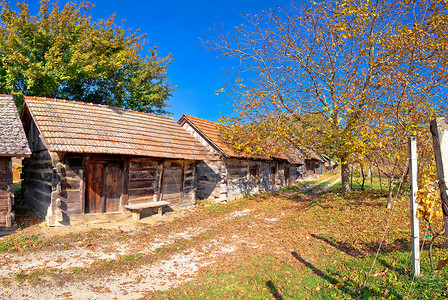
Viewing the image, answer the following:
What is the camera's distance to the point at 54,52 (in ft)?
60.0

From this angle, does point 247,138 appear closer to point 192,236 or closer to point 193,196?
point 193,196

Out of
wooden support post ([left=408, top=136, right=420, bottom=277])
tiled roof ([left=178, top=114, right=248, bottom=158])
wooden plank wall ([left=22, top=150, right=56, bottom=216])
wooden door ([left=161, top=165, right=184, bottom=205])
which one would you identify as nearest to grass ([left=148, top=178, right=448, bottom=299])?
wooden support post ([left=408, top=136, right=420, bottom=277])

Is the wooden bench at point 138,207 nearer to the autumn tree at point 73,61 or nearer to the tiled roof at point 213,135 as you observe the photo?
the tiled roof at point 213,135

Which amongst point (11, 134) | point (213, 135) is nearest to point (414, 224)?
point (11, 134)

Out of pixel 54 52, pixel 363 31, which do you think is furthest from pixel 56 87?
pixel 363 31

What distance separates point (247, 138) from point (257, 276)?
35.0ft

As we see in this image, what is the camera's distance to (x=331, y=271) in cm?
573

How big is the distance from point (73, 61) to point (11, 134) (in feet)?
33.3

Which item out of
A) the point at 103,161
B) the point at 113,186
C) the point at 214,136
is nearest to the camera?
the point at 103,161

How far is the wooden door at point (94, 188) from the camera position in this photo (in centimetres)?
1100

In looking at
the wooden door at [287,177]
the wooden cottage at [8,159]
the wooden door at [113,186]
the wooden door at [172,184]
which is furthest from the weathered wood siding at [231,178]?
the wooden cottage at [8,159]

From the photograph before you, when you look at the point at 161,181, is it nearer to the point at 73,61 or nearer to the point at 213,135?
the point at 213,135

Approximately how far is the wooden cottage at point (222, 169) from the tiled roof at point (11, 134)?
30.6 feet

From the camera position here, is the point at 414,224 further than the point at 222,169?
No
